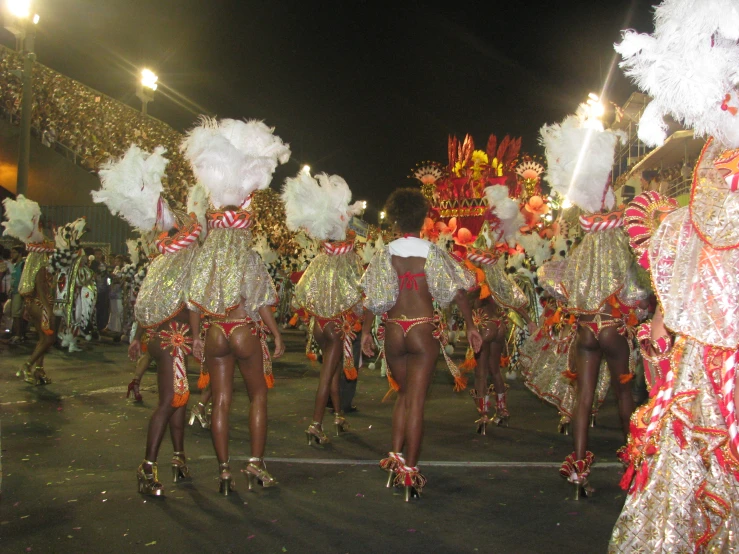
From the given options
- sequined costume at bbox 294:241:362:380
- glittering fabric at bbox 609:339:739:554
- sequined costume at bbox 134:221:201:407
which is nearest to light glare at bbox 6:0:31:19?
sequined costume at bbox 294:241:362:380

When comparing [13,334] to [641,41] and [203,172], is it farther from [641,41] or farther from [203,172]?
[641,41]

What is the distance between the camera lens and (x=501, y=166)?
22609 mm

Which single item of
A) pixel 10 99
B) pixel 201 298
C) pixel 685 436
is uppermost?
pixel 10 99

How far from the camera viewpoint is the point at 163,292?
16.9 ft

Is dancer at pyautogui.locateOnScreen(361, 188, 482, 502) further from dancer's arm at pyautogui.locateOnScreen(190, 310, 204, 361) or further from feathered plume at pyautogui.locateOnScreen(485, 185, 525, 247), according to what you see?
feathered plume at pyautogui.locateOnScreen(485, 185, 525, 247)

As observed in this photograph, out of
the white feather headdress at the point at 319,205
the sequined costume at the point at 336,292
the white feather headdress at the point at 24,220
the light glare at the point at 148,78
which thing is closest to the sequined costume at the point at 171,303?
the sequined costume at the point at 336,292

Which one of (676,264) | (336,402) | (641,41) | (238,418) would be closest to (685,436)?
(676,264)

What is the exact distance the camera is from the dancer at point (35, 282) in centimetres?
969

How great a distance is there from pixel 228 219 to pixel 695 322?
10.9 ft

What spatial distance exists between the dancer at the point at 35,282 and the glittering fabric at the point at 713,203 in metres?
8.79

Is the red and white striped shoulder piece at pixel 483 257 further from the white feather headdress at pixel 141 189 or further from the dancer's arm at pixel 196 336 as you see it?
the dancer's arm at pixel 196 336

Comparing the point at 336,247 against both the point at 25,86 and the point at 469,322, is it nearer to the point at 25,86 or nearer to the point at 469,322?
the point at 469,322

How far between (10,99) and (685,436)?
69.1 ft

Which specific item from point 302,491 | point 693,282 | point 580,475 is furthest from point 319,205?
point 693,282
